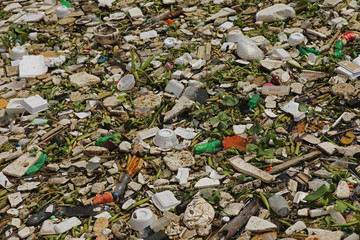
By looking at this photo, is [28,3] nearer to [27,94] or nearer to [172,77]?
[27,94]

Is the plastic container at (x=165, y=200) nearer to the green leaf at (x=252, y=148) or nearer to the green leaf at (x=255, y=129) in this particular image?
the green leaf at (x=252, y=148)

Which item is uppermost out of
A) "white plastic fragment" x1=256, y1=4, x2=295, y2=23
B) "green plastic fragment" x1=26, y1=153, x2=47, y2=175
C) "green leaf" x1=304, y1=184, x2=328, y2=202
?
"white plastic fragment" x1=256, y1=4, x2=295, y2=23

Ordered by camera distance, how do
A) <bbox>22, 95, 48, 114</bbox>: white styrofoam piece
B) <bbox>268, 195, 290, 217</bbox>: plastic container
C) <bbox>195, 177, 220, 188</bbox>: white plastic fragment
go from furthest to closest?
<bbox>22, 95, 48, 114</bbox>: white styrofoam piece, <bbox>195, 177, 220, 188</bbox>: white plastic fragment, <bbox>268, 195, 290, 217</bbox>: plastic container

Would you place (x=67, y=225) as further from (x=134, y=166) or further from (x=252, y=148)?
(x=252, y=148)

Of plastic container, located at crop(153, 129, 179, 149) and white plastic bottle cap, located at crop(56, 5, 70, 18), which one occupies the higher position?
white plastic bottle cap, located at crop(56, 5, 70, 18)

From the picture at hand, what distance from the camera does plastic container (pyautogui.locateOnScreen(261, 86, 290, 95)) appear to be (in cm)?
397

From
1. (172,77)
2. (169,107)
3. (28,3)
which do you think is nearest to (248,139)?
(169,107)

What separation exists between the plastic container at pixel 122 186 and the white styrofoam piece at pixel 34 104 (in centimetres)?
150

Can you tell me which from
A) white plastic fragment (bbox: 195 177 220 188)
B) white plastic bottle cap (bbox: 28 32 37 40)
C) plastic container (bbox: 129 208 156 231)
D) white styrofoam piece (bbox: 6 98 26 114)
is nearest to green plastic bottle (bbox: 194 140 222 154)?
white plastic fragment (bbox: 195 177 220 188)

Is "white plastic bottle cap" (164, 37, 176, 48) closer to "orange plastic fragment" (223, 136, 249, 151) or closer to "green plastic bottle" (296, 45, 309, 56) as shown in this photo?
"green plastic bottle" (296, 45, 309, 56)

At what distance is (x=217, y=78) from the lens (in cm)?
425

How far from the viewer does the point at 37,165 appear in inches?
141

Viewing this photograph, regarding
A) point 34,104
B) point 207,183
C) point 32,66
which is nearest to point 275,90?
point 207,183

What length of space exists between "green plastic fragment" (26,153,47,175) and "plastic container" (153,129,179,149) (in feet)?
3.50
